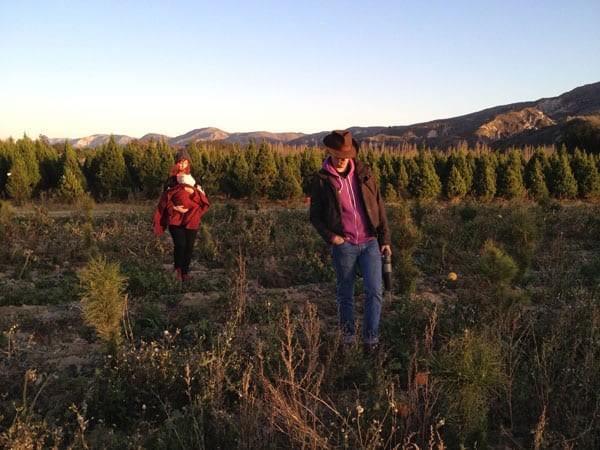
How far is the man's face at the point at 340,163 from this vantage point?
385 cm

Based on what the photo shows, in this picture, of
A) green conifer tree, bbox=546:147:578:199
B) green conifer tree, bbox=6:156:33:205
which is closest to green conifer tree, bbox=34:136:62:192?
green conifer tree, bbox=6:156:33:205

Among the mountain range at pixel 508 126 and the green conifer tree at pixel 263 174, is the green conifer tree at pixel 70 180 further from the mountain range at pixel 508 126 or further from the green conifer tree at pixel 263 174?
the mountain range at pixel 508 126

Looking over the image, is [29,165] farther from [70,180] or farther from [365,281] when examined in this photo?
[365,281]

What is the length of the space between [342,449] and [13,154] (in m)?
21.6

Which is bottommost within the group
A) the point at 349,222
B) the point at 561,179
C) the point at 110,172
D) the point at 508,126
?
the point at 561,179

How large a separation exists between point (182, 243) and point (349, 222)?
2.88 metres

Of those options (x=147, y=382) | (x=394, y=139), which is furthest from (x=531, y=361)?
(x=394, y=139)

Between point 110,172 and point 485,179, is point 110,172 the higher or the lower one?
the higher one

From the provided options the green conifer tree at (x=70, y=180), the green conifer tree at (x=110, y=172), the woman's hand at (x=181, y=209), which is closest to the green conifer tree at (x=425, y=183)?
the green conifer tree at (x=110, y=172)

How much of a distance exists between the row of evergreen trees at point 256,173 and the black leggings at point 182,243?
1417 centimetres

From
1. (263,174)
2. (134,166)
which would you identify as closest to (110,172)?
(134,166)

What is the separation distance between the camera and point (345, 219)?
3.87 m

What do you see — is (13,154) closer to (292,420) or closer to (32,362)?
(32,362)

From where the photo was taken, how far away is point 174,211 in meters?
5.73
